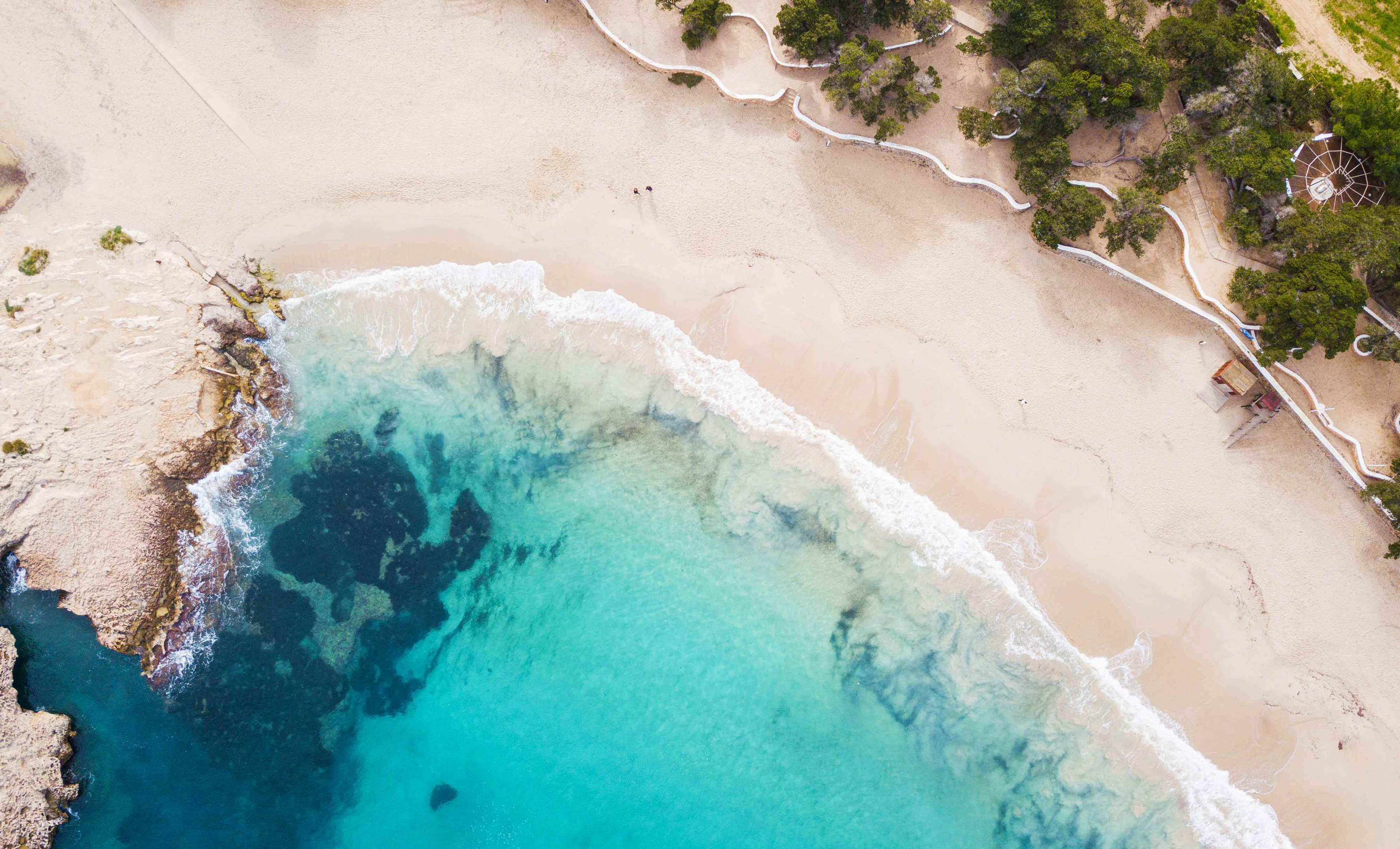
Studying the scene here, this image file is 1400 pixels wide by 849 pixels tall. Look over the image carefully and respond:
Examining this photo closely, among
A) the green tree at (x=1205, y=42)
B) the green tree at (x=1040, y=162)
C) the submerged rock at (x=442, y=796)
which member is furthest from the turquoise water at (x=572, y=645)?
the green tree at (x=1205, y=42)

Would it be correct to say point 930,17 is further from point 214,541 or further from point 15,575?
Answer: point 15,575

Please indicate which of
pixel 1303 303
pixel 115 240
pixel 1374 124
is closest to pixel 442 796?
pixel 115 240

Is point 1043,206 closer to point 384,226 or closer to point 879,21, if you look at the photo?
point 879,21

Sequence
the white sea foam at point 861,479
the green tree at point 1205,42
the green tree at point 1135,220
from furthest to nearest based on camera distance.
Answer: the white sea foam at point 861,479
the green tree at point 1205,42
the green tree at point 1135,220

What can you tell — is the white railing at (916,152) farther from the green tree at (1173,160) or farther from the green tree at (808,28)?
the green tree at (1173,160)

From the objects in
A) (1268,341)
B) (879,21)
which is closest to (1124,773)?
(1268,341)

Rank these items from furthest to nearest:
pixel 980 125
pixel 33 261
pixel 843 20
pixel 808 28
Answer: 1. pixel 843 20
2. pixel 33 261
3. pixel 808 28
4. pixel 980 125
